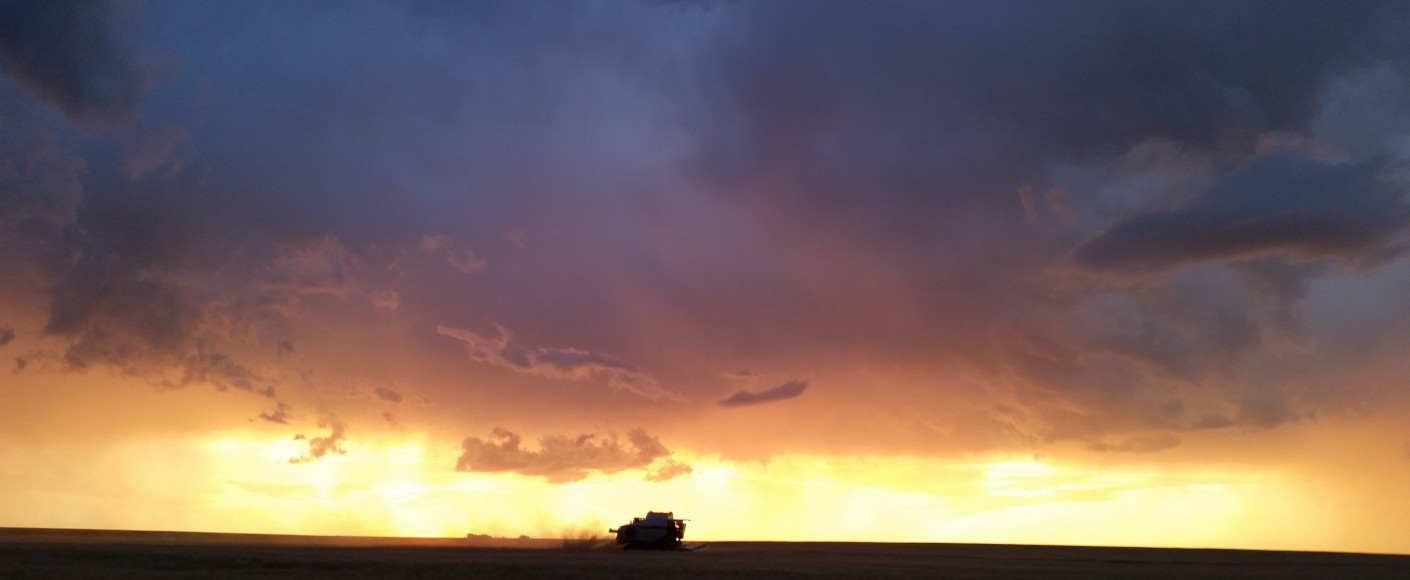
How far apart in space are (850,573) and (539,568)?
2662 cm

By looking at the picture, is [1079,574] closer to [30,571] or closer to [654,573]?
[654,573]

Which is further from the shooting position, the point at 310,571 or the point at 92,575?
the point at 310,571

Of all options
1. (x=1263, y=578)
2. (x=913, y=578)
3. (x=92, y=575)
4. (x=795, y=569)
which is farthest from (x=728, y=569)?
(x=1263, y=578)

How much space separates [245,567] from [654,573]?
3089 cm

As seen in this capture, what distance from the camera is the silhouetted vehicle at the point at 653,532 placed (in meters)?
134

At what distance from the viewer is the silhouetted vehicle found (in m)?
134

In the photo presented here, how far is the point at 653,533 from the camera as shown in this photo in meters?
135

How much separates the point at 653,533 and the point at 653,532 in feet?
0.54

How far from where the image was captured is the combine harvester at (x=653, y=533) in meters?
134

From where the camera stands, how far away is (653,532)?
13538cm

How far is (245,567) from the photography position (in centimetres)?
7294

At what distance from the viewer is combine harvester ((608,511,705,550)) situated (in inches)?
5290

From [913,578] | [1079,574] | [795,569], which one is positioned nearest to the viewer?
[913,578]

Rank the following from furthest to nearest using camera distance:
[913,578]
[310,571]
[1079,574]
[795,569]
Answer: [1079,574] → [795,569] → [913,578] → [310,571]
